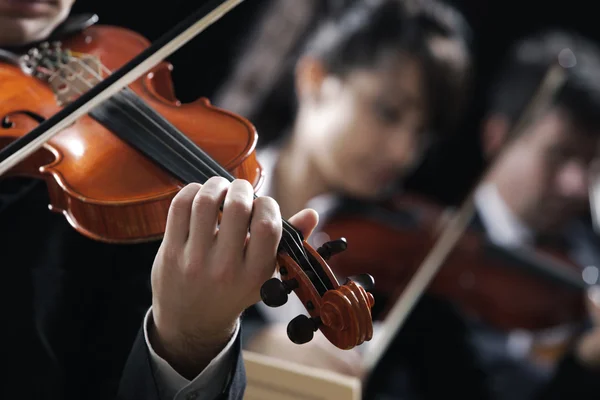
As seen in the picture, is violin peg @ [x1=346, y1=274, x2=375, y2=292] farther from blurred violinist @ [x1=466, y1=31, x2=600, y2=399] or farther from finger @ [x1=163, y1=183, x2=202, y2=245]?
blurred violinist @ [x1=466, y1=31, x2=600, y2=399]

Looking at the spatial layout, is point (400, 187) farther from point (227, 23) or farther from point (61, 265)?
point (61, 265)

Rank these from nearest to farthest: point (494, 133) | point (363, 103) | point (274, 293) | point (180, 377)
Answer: point (274, 293), point (180, 377), point (363, 103), point (494, 133)

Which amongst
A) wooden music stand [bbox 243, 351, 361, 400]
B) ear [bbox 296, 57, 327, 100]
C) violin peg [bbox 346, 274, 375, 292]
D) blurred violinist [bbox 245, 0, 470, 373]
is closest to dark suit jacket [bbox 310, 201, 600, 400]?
blurred violinist [bbox 245, 0, 470, 373]

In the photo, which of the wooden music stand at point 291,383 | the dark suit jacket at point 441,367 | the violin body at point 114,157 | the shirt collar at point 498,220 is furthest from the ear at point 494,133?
the violin body at point 114,157

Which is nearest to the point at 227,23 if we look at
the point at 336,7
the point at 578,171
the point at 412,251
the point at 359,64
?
the point at 359,64

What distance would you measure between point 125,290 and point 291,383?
31 centimetres

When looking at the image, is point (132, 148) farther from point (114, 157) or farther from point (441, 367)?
point (441, 367)

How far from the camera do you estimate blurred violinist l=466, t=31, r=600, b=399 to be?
184 centimetres

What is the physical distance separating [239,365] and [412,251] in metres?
1.21

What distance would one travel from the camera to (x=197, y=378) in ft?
1.87

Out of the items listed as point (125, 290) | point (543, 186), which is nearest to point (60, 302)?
point (125, 290)

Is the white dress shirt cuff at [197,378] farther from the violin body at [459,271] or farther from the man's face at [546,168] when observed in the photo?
the man's face at [546,168]

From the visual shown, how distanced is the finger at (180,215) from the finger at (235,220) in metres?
0.02

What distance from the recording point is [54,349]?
661mm
